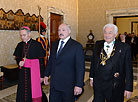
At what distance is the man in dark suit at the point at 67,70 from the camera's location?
2426 millimetres

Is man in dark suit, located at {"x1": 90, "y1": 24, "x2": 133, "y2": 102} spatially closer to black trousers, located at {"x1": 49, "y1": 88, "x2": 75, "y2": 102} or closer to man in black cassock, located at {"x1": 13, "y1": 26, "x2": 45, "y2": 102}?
black trousers, located at {"x1": 49, "y1": 88, "x2": 75, "y2": 102}

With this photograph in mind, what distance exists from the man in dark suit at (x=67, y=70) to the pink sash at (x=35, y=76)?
721 mm

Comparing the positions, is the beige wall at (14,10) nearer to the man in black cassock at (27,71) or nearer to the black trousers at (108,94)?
the man in black cassock at (27,71)

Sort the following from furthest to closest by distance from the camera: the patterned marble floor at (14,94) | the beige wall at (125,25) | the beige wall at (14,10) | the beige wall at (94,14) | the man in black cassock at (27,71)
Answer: the beige wall at (125,25) → the beige wall at (94,14) → the beige wall at (14,10) → the patterned marble floor at (14,94) → the man in black cassock at (27,71)

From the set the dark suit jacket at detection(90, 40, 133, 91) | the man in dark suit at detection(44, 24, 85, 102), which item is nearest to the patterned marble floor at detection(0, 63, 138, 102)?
the man in dark suit at detection(44, 24, 85, 102)

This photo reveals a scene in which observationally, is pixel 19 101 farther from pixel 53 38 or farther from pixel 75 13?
pixel 75 13

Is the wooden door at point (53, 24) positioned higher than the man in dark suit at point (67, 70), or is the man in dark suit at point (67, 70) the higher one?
the wooden door at point (53, 24)

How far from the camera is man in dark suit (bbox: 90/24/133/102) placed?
2385 millimetres

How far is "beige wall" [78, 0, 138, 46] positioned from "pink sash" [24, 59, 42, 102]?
8368 mm

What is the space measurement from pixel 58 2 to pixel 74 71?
7.31m

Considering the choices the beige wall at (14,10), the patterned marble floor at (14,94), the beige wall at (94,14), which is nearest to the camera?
the patterned marble floor at (14,94)

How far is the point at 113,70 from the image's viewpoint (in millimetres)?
2398

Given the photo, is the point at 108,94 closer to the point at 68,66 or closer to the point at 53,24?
the point at 68,66

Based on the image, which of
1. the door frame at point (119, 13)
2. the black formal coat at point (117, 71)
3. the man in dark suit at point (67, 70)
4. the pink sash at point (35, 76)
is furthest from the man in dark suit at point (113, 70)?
the door frame at point (119, 13)
